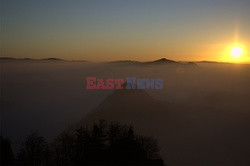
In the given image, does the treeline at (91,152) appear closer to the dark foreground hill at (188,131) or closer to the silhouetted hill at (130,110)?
the dark foreground hill at (188,131)

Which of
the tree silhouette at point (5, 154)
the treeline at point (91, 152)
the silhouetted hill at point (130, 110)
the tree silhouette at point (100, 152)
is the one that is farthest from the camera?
the silhouetted hill at point (130, 110)

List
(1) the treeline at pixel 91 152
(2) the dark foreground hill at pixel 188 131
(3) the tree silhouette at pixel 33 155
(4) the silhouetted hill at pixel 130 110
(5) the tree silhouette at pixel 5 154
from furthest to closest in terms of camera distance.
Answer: (4) the silhouetted hill at pixel 130 110
(2) the dark foreground hill at pixel 188 131
(3) the tree silhouette at pixel 33 155
(5) the tree silhouette at pixel 5 154
(1) the treeline at pixel 91 152

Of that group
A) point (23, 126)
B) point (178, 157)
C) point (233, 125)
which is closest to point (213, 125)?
point (233, 125)

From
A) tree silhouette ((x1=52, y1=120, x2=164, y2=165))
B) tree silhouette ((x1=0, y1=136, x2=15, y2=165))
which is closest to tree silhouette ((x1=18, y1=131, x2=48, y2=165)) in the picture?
tree silhouette ((x1=0, y1=136, x2=15, y2=165))

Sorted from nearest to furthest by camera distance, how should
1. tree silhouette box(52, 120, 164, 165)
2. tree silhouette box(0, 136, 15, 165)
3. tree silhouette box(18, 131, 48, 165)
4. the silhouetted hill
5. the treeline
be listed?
tree silhouette box(52, 120, 164, 165) → the treeline → tree silhouette box(0, 136, 15, 165) → tree silhouette box(18, 131, 48, 165) → the silhouetted hill

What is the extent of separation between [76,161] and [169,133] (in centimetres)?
4630

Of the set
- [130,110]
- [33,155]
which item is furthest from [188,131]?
[33,155]

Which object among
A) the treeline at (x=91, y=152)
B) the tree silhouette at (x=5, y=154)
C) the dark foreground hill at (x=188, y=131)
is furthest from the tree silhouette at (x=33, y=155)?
the dark foreground hill at (x=188, y=131)

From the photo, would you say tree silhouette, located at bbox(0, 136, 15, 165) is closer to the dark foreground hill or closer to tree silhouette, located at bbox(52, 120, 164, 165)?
tree silhouette, located at bbox(52, 120, 164, 165)

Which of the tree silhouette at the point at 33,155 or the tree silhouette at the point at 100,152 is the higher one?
the tree silhouette at the point at 100,152

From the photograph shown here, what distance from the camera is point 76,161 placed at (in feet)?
81.4

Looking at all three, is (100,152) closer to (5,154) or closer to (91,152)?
(91,152)

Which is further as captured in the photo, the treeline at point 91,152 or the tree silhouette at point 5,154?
the tree silhouette at point 5,154

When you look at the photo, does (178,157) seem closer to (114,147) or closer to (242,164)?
(242,164)
